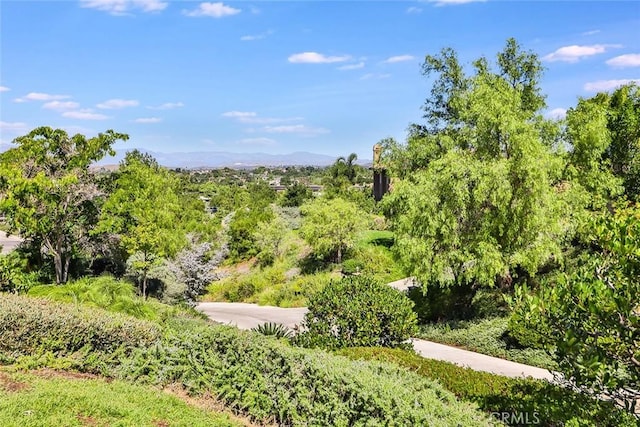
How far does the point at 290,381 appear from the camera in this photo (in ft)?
18.9

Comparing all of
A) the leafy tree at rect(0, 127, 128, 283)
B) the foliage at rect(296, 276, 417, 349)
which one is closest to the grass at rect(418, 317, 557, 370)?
the foliage at rect(296, 276, 417, 349)

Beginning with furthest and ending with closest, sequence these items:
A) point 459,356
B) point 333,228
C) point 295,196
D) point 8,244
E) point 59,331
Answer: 1. point 295,196
2. point 8,244
3. point 333,228
4. point 459,356
5. point 59,331

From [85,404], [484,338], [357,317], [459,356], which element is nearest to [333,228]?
[484,338]

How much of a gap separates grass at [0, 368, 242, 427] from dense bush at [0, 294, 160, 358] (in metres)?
0.50

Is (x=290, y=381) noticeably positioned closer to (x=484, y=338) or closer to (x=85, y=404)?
(x=85, y=404)

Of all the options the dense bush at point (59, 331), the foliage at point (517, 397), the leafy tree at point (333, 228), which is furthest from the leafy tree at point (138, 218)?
the foliage at point (517, 397)

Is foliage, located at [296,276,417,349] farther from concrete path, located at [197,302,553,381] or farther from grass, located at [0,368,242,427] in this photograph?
grass, located at [0,368,242,427]

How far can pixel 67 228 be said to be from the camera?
→ 55.1 ft

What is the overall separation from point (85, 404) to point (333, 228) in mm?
20973

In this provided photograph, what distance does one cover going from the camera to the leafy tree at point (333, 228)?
26.1m

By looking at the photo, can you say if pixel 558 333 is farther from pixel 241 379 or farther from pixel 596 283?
pixel 241 379

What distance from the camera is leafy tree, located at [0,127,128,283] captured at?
1507cm

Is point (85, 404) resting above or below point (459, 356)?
above

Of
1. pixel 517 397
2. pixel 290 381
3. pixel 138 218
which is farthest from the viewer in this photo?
pixel 138 218
